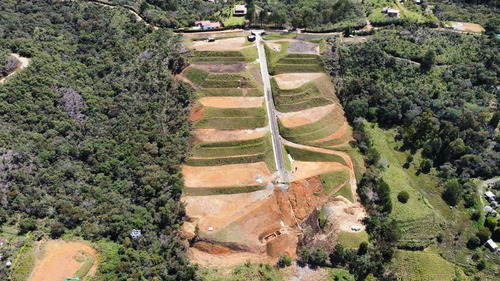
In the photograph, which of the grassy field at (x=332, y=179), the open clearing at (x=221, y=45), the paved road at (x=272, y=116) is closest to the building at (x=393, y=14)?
the paved road at (x=272, y=116)

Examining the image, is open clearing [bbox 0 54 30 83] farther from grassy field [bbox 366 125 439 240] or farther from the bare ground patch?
grassy field [bbox 366 125 439 240]

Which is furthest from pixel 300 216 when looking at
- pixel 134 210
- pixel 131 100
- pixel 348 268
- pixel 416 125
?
pixel 131 100

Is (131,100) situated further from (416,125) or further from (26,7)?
(416,125)

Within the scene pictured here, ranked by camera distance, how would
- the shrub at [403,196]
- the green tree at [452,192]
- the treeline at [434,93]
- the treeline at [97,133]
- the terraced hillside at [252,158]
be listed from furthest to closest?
1. the treeline at [434,93]
2. the green tree at [452,192]
3. the shrub at [403,196]
4. the terraced hillside at [252,158]
5. the treeline at [97,133]

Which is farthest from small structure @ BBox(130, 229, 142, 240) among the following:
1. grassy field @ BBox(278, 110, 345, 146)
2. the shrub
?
the shrub

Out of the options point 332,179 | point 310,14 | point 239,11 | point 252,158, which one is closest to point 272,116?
point 252,158

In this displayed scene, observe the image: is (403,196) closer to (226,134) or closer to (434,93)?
(434,93)

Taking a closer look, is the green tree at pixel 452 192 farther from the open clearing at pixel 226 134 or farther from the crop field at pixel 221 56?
the crop field at pixel 221 56

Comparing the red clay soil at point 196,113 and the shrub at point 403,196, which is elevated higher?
the red clay soil at point 196,113
